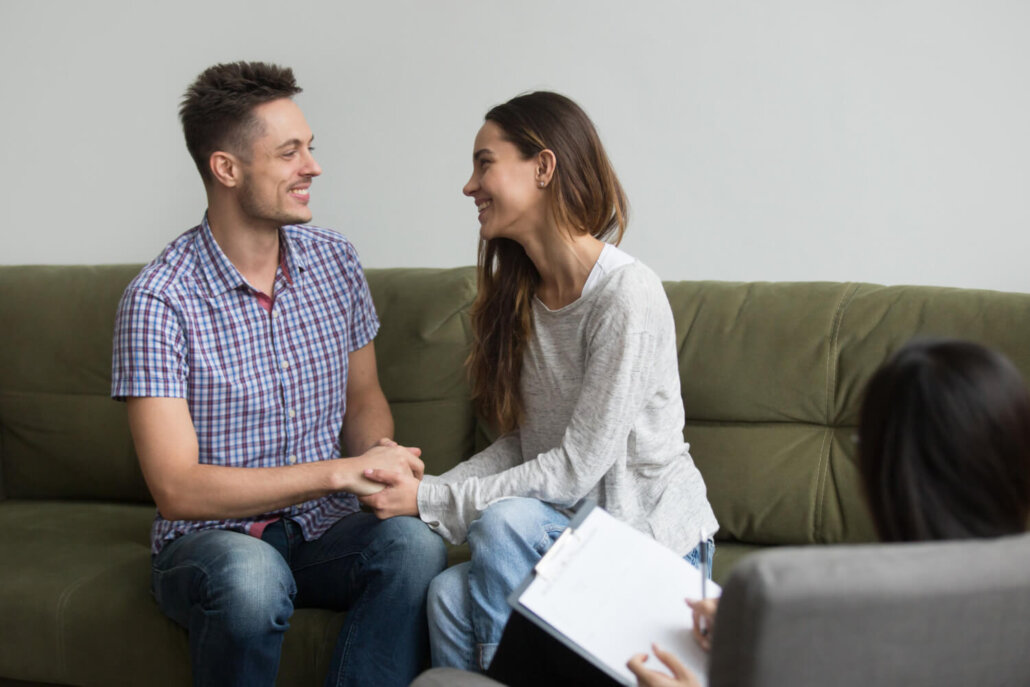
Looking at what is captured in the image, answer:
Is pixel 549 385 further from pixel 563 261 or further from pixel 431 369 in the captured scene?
pixel 431 369

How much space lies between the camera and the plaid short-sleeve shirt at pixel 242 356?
1.83 m

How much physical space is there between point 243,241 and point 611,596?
1166 mm

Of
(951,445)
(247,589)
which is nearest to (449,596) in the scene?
(247,589)

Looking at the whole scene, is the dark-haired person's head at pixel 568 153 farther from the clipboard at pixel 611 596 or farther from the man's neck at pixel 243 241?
the clipboard at pixel 611 596

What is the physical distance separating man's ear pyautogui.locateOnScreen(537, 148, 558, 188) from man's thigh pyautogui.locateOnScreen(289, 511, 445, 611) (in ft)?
2.16

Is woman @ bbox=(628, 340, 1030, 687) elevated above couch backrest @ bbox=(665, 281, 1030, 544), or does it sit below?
above

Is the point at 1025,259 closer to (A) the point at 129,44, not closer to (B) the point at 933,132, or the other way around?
(B) the point at 933,132

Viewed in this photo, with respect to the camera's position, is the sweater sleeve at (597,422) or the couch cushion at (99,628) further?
the couch cushion at (99,628)

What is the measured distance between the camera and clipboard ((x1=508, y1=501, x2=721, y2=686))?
110 cm

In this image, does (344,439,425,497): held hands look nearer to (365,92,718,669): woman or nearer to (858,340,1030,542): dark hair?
(365,92,718,669): woman

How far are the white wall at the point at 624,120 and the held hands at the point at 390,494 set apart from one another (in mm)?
994

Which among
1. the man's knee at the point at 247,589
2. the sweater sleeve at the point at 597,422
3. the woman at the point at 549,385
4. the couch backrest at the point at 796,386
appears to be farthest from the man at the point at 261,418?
the couch backrest at the point at 796,386

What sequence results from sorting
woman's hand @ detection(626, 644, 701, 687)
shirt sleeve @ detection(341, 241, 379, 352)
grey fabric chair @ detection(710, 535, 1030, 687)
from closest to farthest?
grey fabric chair @ detection(710, 535, 1030, 687), woman's hand @ detection(626, 644, 701, 687), shirt sleeve @ detection(341, 241, 379, 352)

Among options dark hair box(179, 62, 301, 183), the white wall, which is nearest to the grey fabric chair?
dark hair box(179, 62, 301, 183)
